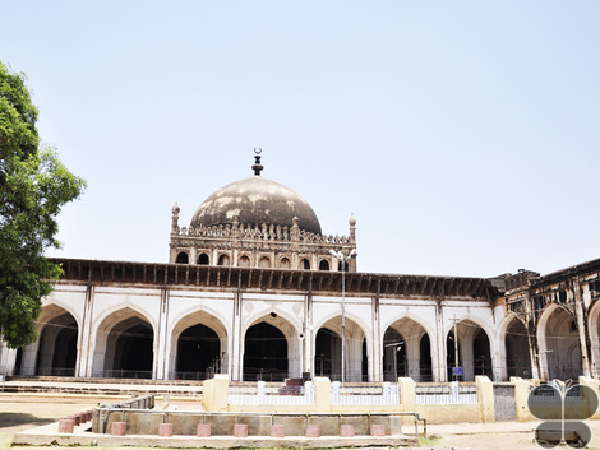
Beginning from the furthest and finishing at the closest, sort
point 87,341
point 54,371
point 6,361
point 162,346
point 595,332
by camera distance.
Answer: point 54,371 < point 162,346 < point 87,341 < point 6,361 < point 595,332

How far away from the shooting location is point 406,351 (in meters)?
33.5

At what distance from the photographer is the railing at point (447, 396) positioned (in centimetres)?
1692

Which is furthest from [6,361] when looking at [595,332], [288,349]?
[595,332]

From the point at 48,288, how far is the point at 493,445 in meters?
11.6

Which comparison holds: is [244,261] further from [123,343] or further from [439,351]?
[439,351]

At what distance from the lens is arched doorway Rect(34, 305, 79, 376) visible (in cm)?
2948

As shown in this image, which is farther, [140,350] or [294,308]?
[140,350]

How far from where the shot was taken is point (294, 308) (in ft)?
98.4

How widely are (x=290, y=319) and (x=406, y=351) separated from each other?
25.1 feet

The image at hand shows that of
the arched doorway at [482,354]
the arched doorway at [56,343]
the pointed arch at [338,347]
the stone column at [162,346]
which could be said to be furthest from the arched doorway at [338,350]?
the arched doorway at [56,343]

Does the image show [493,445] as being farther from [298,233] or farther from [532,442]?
[298,233]

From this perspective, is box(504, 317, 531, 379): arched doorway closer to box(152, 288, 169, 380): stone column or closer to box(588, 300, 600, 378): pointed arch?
box(588, 300, 600, 378): pointed arch

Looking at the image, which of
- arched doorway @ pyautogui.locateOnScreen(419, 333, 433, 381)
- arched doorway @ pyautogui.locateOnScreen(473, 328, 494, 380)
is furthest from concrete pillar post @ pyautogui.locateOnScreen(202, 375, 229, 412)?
arched doorway @ pyautogui.locateOnScreen(473, 328, 494, 380)

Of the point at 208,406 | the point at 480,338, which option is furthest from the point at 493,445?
the point at 480,338
